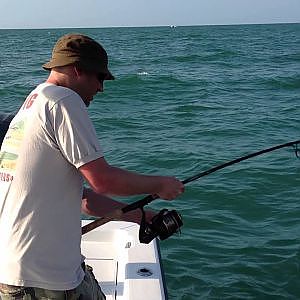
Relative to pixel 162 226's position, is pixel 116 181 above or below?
above

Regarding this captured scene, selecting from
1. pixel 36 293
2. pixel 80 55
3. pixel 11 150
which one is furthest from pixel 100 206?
pixel 80 55

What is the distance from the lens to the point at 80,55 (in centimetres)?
224

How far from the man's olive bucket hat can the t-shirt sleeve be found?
0.58 ft

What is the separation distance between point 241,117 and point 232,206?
607 centimetres

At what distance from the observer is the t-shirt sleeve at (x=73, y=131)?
6.90 feet

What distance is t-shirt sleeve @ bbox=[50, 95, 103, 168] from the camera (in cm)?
210

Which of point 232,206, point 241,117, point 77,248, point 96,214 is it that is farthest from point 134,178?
point 241,117

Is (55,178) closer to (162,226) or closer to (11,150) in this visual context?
(11,150)

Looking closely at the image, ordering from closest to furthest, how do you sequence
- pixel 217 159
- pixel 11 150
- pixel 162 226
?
pixel 11 150 → pixel 162 226 → pixel 217 159

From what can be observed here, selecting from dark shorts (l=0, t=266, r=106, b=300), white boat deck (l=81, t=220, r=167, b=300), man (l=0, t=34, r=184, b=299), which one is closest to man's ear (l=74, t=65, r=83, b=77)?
man (l=0, t=34, r=184, b=299)

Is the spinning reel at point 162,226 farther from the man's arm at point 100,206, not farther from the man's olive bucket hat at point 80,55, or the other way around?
the man's olive bucket hat at point 80,55

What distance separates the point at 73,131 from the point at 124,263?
1.77m

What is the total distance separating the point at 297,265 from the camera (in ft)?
17.9

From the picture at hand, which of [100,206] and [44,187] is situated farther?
[100,206]
